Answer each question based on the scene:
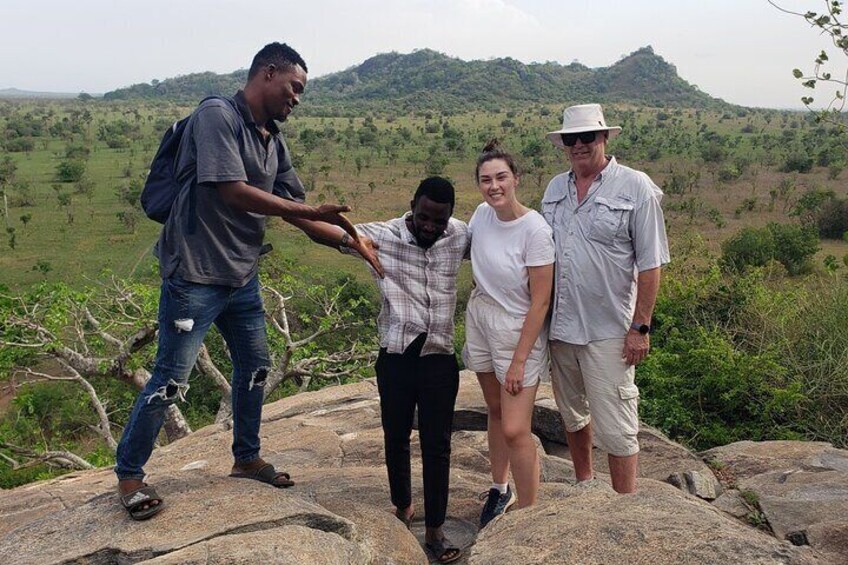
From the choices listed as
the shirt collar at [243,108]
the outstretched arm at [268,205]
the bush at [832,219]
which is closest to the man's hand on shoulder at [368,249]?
the outstretched arm at [268,205]

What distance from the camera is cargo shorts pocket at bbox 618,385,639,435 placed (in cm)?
328

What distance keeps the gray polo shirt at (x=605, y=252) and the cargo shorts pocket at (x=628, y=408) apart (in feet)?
0.88

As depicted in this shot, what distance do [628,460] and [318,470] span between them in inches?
70.8

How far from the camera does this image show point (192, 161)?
283 cm

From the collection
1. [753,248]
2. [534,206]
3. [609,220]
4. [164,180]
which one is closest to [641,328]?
[609,220]

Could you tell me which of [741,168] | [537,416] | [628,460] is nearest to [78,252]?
[537,416]

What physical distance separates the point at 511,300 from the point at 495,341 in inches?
7.8

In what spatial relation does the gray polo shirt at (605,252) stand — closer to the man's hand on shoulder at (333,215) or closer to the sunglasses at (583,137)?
the sunglasses at (583,137)

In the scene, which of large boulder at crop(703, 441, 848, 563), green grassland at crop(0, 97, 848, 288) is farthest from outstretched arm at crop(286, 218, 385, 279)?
green grassland at crop(0, 97, 848, 288)

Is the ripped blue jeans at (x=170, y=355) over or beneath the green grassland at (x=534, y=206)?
over

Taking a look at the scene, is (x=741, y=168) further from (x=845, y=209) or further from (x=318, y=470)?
(x=318, y=470)

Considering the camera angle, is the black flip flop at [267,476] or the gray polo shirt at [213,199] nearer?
the gray polo shirt at [213,199]

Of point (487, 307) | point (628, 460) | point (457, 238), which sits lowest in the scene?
point (628, 460)

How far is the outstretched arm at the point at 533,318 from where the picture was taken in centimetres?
302
